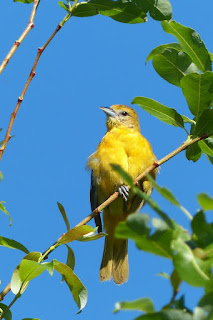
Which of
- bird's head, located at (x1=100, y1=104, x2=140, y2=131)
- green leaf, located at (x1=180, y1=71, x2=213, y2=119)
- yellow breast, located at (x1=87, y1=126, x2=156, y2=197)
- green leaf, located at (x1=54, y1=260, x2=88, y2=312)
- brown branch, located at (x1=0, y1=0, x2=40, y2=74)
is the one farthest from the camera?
bird's head, located at (x1=100, y1=104, x2=140, y2=131)

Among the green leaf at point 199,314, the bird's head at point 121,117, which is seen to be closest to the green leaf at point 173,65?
the green leaf at point 199,314

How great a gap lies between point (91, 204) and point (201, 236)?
444 cm

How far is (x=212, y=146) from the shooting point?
8.79ft

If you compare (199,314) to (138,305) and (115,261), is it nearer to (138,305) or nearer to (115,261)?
(138,305)

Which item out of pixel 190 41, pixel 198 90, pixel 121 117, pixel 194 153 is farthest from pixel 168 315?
pixel 121 117

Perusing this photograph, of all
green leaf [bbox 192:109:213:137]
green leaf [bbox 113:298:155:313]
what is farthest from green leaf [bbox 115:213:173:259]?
green leaf [bbox 192:109:213:137]

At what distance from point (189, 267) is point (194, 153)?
6.80 ft

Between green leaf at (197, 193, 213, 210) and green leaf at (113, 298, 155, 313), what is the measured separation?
0.73 ft

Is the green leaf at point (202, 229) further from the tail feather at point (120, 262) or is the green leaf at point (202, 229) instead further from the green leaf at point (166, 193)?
the tail feather at point (120, 262)

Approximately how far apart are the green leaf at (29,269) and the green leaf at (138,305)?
1.13m

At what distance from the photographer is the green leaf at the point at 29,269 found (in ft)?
6.66

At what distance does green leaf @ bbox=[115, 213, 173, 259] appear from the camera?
101 centimetres

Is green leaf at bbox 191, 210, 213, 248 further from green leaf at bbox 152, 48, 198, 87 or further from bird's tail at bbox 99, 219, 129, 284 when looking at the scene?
bird's tail at bbox 99, 219, 129, 284

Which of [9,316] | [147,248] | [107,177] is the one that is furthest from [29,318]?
[107,177]
